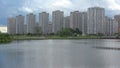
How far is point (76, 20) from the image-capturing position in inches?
6304

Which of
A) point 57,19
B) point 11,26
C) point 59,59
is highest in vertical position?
point 57,19

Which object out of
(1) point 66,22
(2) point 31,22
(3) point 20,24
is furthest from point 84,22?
(3) point 20,24

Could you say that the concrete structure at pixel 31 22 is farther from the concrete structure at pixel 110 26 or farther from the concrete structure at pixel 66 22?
the concrete structure at pixel 110 26

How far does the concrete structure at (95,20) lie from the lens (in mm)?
150000

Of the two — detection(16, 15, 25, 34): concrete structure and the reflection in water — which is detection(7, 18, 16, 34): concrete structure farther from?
the reflection in water

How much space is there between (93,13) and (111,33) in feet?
57.8

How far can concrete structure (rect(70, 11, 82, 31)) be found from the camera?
518 feet

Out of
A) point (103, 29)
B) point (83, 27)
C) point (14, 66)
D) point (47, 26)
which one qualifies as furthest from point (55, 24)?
point (14, 66)

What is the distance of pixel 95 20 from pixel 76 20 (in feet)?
41.7

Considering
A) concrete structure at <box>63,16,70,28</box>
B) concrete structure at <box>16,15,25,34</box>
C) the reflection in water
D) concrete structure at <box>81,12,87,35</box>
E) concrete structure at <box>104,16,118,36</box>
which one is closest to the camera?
Answer: the reflection in water

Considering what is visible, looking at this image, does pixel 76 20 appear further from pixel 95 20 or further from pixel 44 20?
pixel 44 20

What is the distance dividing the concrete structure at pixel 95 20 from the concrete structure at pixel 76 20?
6.54 metres

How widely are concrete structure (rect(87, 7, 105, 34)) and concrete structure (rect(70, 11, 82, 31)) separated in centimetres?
654

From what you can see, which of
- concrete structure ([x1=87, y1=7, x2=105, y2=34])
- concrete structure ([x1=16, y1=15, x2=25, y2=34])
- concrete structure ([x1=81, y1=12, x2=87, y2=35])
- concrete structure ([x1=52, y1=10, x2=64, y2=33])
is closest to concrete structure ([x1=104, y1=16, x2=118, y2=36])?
concrete structure ([x1=87, y1=7, x2=105, y2=34])
